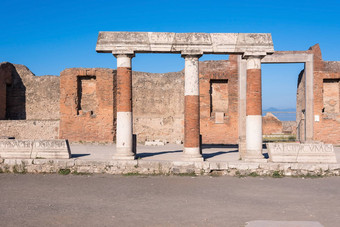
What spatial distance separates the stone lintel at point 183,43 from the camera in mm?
9211

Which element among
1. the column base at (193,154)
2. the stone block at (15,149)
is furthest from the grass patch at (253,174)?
the stone block at (15,149)

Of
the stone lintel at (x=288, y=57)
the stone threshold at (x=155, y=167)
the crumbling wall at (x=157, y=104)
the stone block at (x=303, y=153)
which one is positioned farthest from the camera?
the crumbling wall at (x=157, y=104)

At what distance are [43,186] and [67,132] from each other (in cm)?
984

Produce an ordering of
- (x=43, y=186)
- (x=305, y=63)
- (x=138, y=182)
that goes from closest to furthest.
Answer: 1. (x=43, y=186)
2. (x=138, y=182)
3. (x=305, y=63)

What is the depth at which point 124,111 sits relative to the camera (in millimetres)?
9336

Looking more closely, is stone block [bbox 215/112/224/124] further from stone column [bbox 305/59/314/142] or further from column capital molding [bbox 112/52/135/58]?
column capital molding [bbox 112/52/135/58]

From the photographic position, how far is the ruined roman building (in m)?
15.6

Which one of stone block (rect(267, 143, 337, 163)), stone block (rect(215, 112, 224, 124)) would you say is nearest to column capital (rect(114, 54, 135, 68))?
stone block (rect(267, 143, 337, 163))

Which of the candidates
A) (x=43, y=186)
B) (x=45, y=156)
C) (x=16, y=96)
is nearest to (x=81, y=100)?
(x=16, y=96)

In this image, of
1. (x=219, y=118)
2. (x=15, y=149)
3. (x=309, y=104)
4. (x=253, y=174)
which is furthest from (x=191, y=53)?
(x=309, y=104)

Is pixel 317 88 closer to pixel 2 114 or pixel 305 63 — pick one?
pixel 305 63

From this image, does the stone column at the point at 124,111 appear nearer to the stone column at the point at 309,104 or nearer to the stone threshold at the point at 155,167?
the stone threshold at the point at 155,167

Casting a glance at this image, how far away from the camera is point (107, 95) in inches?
650

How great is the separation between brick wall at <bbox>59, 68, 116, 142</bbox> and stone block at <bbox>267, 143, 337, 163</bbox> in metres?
9.68
